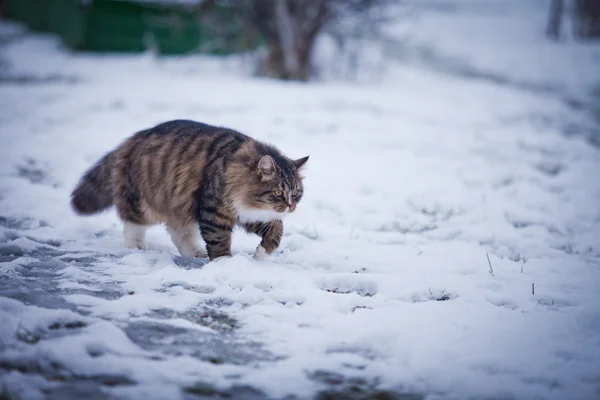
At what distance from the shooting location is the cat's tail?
4.21 m

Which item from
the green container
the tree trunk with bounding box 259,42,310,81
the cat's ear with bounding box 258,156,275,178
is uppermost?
the green container

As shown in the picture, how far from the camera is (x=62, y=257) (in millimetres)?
3730

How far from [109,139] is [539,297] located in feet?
20.5

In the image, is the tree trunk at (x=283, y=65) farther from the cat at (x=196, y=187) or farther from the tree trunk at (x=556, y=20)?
the tree trunk at (x=556, y=20)

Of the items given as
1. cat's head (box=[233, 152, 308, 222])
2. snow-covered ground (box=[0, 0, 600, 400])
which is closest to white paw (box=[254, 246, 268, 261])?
snow-covered ground (box=[0, 0, 600, 400])

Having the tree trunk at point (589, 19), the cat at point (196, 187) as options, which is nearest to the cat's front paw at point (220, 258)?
the cat at point (196, 187)

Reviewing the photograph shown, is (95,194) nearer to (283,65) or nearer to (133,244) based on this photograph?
(133,244)

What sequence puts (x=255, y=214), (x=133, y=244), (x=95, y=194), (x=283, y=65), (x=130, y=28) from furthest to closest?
(x=130, y=28)
(x=283, y=65)
(x=95, y=194)
(x=133, y=244)
(x=255, y=214)

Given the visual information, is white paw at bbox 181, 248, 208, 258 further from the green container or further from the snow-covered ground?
the green container

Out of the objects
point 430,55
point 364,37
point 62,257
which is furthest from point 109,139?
point 430,55

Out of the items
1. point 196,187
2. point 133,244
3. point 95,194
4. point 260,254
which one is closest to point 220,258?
point 260,254

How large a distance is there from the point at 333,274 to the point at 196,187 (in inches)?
48.0

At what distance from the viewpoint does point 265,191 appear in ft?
11.9

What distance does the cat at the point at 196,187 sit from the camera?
144 inches
